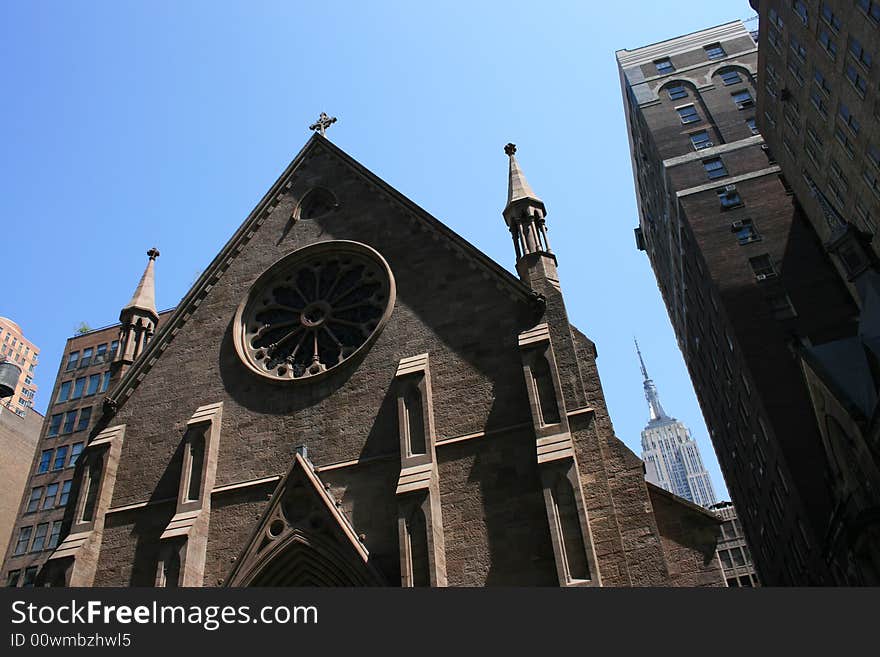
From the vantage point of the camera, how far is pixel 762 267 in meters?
40.2

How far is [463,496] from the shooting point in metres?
16.0

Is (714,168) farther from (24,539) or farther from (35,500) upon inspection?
(24,539)

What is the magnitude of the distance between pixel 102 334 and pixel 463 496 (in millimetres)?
45507

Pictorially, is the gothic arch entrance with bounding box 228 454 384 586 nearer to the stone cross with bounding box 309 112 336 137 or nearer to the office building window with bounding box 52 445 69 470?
the stone cross with bounding box 309 112 336 137

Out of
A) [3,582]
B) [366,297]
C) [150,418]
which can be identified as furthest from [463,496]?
Answer: [3,582]

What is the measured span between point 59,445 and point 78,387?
4.84 metres

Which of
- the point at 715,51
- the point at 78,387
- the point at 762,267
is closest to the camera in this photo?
the point at 762,267

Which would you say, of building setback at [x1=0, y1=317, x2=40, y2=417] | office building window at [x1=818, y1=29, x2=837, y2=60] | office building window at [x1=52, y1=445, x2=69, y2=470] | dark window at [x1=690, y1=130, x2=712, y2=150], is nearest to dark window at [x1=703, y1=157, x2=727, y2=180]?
dark window at [x1=690, y1=130, x2=712, y2=150]

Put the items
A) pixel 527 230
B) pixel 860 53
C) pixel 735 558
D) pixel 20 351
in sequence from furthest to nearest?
pixel 20 351 → pixel 735 558 → pixel 860 53 → pixel 527 230

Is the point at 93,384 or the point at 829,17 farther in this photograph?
the point at 93,384

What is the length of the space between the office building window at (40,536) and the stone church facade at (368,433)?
95.1ft

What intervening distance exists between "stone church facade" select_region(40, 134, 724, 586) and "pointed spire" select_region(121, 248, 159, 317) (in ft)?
0.46

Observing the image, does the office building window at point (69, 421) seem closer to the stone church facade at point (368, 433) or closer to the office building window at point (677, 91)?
the stone church facade at point (368, 433)

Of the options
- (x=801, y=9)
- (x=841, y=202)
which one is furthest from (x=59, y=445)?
(x=801, y=9)
